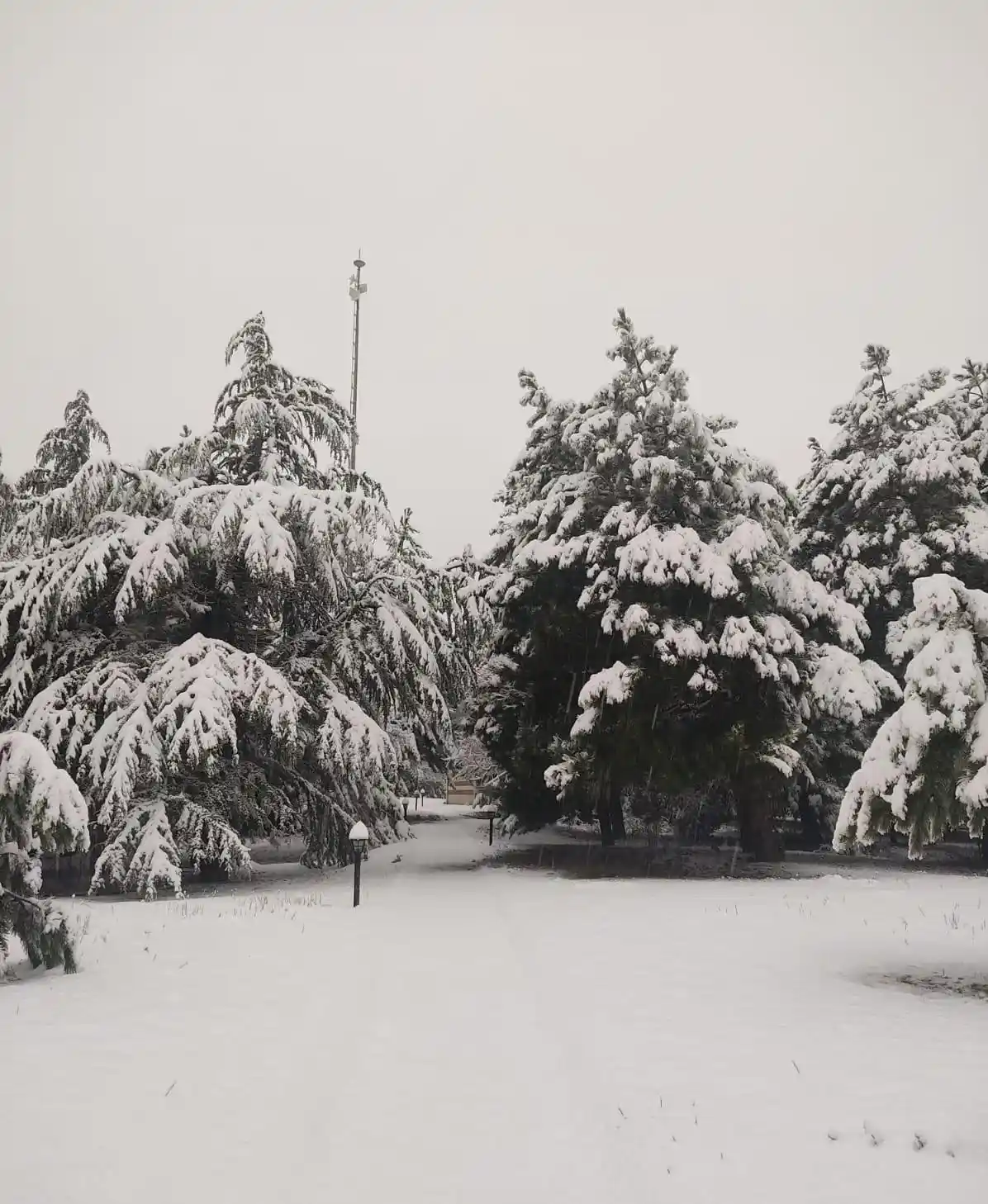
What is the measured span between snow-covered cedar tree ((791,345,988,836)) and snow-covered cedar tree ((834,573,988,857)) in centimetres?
1195

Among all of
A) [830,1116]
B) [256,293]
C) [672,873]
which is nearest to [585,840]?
[672,873]

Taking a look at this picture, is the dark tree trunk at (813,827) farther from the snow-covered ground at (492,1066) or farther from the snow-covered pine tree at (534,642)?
the snow-covered ground at (492,1066)

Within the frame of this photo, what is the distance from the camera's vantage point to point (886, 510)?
Answer: 71.0 ft

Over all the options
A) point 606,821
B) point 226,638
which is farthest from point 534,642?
point 606,821

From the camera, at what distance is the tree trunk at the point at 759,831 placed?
20094 millimetres

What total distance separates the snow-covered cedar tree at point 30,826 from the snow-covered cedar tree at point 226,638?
513 cm

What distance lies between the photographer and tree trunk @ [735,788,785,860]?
65.9 feet

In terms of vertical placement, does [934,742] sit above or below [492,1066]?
above

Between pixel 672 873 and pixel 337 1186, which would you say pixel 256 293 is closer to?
pixel 672 873

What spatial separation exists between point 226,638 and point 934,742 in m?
13.0

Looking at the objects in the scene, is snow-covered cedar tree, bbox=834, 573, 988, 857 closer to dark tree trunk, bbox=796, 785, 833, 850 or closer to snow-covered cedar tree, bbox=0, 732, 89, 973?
snow-covered cedar tree, bbox=0, 732, 89, 973

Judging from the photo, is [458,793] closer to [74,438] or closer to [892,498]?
[74,438]

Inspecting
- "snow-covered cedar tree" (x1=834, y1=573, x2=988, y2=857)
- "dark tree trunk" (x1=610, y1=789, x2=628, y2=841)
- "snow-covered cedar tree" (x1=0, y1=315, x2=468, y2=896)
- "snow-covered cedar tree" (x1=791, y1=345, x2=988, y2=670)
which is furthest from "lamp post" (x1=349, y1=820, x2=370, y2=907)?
"snow-covered cedar tree" (x1=791, y1=345, x2=988, y2=670)

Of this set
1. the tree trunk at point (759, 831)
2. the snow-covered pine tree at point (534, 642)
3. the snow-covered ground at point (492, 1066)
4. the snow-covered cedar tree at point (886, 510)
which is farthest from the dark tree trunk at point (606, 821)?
the snow-covered ground at point (492, 1066)
